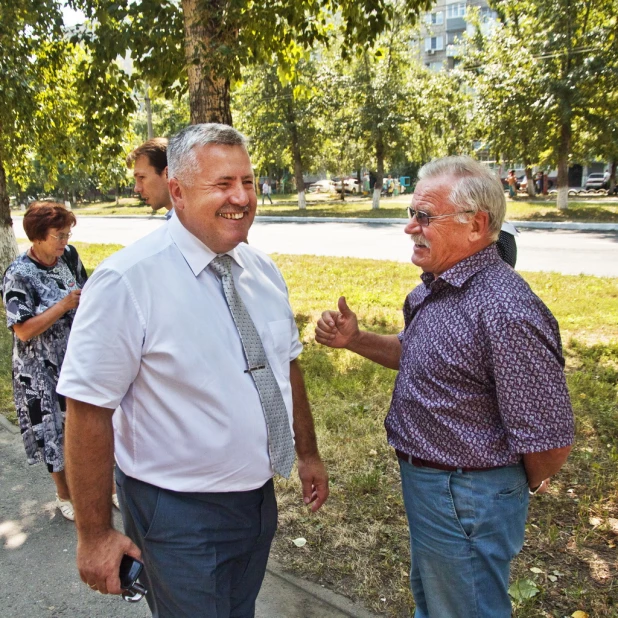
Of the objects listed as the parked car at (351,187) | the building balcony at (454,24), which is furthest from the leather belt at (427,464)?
the building balcony at (454,24)

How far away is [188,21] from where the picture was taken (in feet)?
17.3

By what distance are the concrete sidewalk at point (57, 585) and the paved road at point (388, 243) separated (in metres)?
9.38

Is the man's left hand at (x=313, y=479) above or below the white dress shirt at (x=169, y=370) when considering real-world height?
below

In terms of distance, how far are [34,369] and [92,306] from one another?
2.09 metres

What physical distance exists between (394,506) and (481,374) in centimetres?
206

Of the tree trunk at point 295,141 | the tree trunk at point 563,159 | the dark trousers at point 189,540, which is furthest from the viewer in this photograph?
the tree trunk at point 295,141

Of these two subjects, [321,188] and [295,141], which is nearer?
[295,141]

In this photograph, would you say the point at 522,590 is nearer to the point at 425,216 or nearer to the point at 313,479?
the point at 313,479

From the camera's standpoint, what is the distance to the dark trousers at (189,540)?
1.79 meters

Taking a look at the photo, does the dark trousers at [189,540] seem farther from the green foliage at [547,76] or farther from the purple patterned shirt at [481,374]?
the green foliage at [547,76]

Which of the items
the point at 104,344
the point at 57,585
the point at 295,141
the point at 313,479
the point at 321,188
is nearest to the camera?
the point at 104,344

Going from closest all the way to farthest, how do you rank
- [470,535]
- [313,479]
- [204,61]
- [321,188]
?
1. [470,535]
2. [313,479]
3. [204,61]
4. [321,188]

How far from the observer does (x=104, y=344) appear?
1636 millimetres

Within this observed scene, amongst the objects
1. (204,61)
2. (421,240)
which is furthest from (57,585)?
(204,61)
